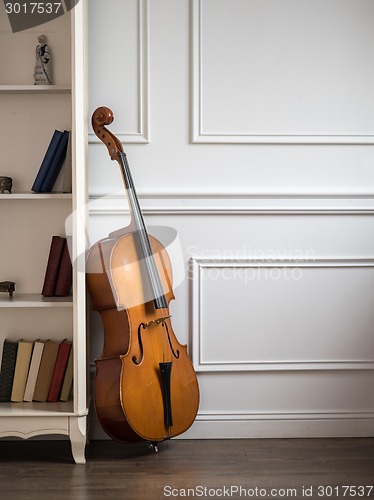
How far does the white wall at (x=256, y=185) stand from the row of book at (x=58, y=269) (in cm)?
21

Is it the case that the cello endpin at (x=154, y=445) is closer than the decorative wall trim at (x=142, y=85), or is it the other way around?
the cello endpin at (x=154, y=445)

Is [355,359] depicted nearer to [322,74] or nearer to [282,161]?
[282,161]

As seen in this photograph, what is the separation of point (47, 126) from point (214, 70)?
29.8 inches

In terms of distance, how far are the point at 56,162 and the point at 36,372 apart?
34.5 inches

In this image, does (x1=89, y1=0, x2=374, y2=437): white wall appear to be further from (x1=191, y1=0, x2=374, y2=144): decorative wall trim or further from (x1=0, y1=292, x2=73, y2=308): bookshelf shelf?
(x1=0, y1=292, x2=73, y2=308): bookshelf shelf

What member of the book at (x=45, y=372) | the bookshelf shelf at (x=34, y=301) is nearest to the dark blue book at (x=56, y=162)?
the bookshelf shelf at (x=34, y=301)

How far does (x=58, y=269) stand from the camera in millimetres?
2656

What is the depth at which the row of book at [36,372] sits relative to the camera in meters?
2.69

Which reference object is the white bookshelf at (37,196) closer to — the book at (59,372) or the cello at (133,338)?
the cello at (133,338)

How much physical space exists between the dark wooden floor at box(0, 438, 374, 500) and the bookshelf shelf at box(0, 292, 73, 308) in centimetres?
63

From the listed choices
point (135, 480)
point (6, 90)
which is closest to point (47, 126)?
point (6, 90)

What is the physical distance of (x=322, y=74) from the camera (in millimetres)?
2826

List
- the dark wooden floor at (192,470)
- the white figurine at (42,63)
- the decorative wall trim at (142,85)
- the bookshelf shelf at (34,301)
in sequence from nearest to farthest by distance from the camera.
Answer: the dark wooden floor at (192,470)
the bookshelf shelf at (34,301)
the white figurine at (42,63)
the decorative wall trim at (142,85)

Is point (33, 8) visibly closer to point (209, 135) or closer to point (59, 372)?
point (209, 135)
